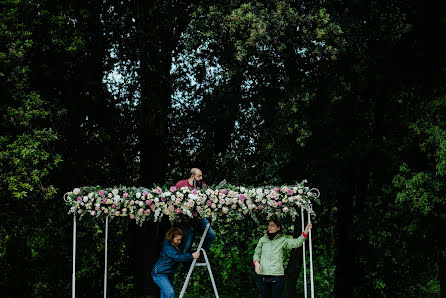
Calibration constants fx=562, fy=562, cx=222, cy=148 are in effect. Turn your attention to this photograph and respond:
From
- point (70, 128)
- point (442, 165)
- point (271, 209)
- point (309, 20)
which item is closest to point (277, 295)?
point (271, 209)

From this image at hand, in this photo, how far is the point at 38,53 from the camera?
35.1 ft

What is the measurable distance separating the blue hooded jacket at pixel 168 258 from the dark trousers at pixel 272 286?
1007 millimetres

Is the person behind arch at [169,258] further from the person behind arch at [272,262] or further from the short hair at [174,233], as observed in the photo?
the person behind arch at [272,262]

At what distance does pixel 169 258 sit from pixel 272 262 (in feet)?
4.39

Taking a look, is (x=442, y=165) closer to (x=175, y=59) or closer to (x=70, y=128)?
(x=175, y=59)

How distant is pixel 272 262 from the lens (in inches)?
287

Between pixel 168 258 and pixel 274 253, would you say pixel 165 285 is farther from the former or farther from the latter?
pixel 274 253

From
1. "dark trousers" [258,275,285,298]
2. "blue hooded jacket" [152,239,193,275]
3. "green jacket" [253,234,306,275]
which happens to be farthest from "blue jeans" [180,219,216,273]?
"dark trousers" [258,275,285,298]

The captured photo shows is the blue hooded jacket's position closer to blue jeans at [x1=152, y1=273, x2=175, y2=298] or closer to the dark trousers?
blue jeans at [x1=152, y1=273, x2=175, y2=298]

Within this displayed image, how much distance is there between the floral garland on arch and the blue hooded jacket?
1.23ft

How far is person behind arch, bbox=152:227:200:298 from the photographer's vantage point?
7227mm

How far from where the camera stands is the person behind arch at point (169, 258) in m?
7.23

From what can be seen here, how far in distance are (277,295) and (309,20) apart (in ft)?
15.8

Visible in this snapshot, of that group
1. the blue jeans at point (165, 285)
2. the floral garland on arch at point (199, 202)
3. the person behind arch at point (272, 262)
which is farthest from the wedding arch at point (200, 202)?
the blue jeans at point (165, 285)
